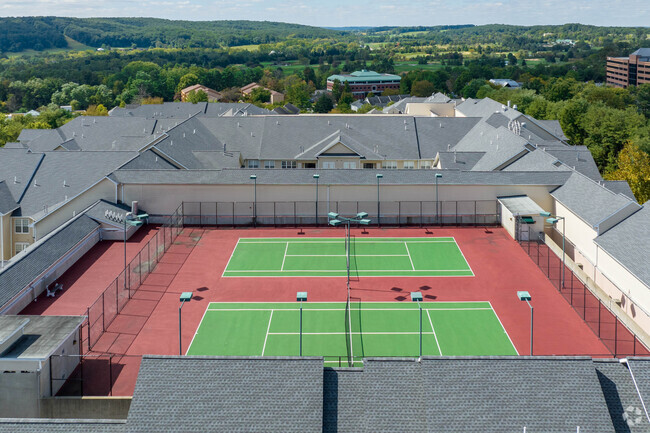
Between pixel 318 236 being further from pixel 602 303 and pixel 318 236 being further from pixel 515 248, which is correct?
pixel 602 303

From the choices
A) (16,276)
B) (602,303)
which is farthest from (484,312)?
(16,276)

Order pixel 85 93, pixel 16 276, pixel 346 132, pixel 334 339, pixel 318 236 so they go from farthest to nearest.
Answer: pixel 85 93 < pixel 346 132 < pixel 318 236 < pixel 16 276 < pixel 334 339

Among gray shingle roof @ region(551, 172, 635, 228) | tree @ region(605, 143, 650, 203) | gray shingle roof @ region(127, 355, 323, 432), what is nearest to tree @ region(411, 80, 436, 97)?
tree @ region(605, 143, 650, 203)

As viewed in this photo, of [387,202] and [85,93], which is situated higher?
[85,93]

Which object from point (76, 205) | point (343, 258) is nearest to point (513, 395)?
point (343, 258)

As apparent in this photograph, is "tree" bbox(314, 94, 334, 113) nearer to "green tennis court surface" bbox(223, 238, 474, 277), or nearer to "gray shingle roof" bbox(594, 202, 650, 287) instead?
"green tennis court surface" bbox(223, 238, 474, 277)

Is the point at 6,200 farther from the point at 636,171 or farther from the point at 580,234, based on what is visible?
the point at 636,171
